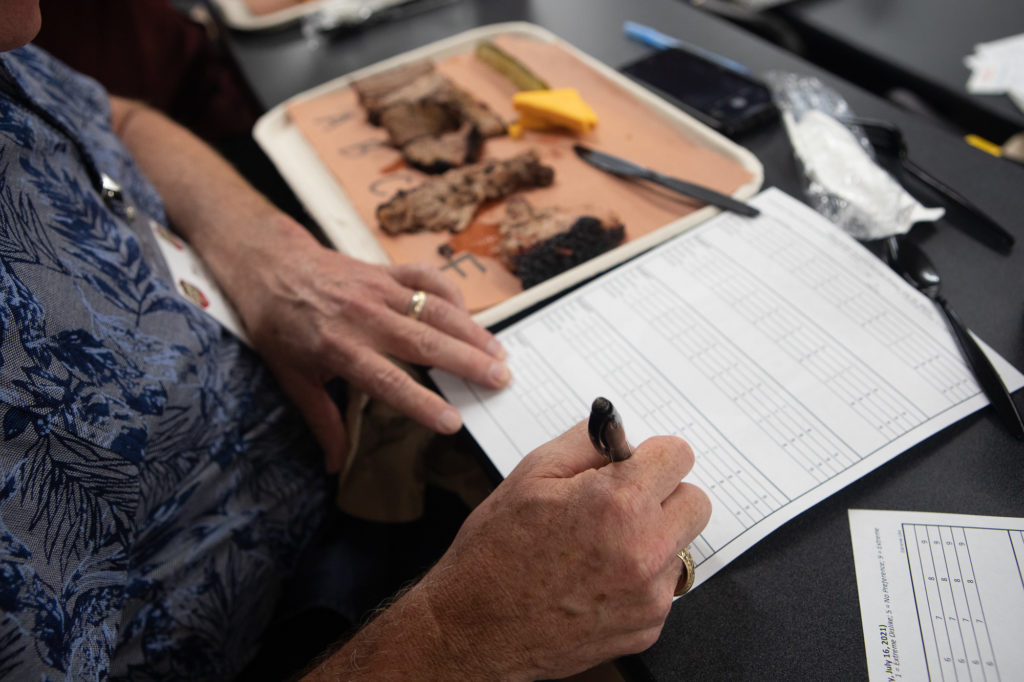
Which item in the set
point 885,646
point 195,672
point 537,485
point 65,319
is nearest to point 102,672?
point 195,672

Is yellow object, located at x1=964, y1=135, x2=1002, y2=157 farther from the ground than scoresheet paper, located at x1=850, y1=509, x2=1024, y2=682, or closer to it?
farther from the ground

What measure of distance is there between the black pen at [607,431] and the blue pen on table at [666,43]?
1024 mm

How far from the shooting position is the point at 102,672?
2.15 feet

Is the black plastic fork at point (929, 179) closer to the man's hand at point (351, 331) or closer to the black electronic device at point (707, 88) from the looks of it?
the black electronic device at point (707, 88)

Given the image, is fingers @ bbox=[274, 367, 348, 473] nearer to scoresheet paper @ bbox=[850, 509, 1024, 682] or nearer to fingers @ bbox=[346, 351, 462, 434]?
fingers @ bbox=[346, 351, 462, 434]

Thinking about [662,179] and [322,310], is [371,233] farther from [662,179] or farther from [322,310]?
[662,179]

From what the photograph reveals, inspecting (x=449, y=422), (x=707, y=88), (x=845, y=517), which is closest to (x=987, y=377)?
(x=845, y=517)

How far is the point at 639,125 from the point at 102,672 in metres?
1.18

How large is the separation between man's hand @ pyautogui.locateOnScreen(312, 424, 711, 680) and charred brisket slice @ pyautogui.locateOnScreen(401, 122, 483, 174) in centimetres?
75

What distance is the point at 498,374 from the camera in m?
0.78

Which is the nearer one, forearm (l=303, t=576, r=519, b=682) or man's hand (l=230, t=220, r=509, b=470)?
forearm (l=303, t=576, r=519, b=682)

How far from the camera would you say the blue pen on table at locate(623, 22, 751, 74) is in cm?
131

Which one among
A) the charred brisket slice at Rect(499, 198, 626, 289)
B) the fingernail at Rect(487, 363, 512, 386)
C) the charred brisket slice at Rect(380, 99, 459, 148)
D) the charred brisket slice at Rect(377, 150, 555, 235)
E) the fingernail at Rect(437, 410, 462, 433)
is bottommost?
the fingernail at Rect(437, 410, 462, 433)

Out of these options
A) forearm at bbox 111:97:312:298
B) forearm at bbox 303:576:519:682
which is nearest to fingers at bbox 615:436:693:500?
forearm at bbox 303:576:519:682
